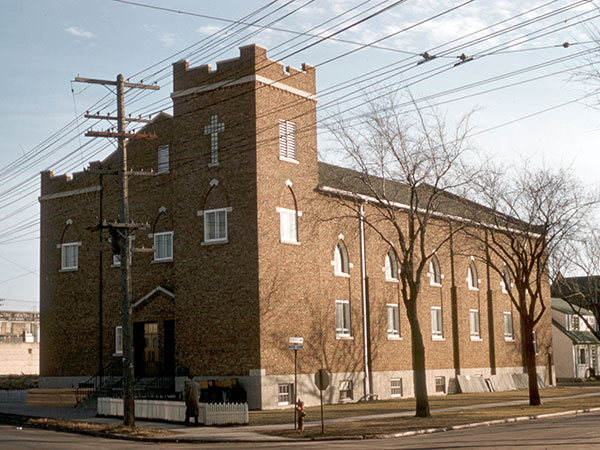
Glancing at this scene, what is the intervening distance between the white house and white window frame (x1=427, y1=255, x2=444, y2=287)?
1080 inches

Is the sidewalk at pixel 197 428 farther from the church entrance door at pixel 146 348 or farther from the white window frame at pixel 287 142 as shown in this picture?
the white window frame at pixel 287 142

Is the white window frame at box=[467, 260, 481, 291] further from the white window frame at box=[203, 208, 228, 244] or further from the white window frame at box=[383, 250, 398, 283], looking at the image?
the white window frame at box=[203, 208, 228, 244]

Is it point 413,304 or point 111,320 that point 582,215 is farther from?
point 111,320

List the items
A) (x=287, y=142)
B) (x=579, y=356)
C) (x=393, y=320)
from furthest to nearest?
(x=579, y=356), (x=393, y=320), (x=287, y=142)

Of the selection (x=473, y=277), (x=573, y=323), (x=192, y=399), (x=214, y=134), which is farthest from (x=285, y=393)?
(x=573, y=323)

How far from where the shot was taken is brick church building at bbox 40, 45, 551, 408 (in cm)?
3406

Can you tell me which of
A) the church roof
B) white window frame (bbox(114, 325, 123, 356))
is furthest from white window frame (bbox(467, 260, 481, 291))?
white window frame (bbox(114, 325, 123, 356))

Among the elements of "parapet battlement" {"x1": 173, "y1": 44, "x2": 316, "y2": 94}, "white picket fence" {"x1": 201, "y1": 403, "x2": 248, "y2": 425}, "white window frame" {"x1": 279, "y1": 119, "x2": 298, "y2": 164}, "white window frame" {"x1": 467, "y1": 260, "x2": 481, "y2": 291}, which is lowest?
"white picket fence" {"x1": 201, "y1": 403, "x2": 248, "y2": 425}

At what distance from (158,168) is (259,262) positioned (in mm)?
9620

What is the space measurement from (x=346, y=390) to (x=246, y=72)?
623 inches

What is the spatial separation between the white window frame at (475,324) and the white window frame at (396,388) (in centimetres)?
883

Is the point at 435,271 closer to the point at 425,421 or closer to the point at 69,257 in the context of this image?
the point at 425,421

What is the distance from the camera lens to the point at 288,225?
35.7m

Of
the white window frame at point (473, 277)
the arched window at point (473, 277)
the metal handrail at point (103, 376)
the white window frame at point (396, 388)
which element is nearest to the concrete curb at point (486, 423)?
the white window frame at point (396, 388)
